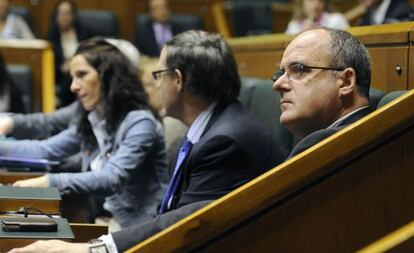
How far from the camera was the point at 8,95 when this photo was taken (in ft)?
12.5

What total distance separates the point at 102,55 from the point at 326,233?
138cm

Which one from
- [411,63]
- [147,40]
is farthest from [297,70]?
[147,40]

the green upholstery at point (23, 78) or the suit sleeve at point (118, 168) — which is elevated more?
the suit sleeve at point (118, 168)

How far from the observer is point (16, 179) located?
6.56 feet

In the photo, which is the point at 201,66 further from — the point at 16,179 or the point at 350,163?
the point at 350,163

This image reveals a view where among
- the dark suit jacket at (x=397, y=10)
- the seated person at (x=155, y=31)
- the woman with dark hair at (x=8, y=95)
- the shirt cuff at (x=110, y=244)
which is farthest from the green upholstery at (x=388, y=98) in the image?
the seated person at (x=155, y=31)

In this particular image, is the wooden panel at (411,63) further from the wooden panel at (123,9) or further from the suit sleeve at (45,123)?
the wooden panel at (123,9)

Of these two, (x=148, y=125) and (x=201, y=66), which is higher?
(x=201, y=66)

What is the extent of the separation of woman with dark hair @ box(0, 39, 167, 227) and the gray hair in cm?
79

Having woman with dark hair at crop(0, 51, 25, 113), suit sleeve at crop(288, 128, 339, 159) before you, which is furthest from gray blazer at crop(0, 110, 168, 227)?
woman with dark hair at crop(0, 51, 25, 113)

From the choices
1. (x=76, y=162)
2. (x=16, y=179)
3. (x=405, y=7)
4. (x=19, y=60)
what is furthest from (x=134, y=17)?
(x=16, y=179)

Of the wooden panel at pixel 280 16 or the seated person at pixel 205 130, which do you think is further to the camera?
the wooden panel at pixel 280 16

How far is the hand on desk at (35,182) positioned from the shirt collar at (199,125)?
14.9 inches

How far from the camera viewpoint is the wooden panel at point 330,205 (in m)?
1.11
